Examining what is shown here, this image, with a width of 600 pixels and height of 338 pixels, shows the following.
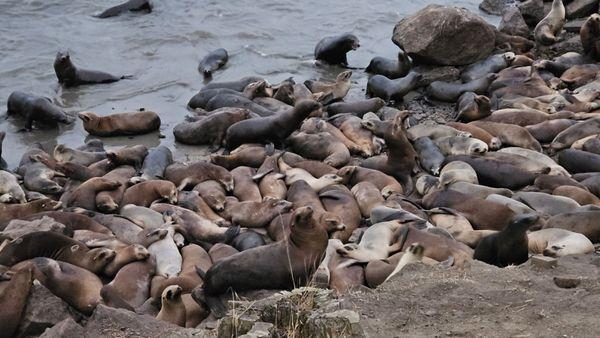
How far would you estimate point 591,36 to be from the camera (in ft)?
39.7

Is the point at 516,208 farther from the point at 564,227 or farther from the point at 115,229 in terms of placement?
the point at 115,229

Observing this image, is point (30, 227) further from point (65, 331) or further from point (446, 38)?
point (446, 38)

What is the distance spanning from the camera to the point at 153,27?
1487cm

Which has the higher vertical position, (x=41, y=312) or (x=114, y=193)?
(x=41, y=312)

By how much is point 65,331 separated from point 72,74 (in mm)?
7819

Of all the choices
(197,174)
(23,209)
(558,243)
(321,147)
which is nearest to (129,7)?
(321,147)

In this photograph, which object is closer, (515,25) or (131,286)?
(131,286)

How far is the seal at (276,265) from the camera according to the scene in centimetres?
573

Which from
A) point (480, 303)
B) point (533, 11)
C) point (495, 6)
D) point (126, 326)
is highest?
point (480, 303)

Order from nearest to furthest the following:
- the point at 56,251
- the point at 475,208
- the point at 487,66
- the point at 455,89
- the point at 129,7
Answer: the point at 56,251
the point at 475,208
the point at 455,89
the point at 487,66
the point at 129,7

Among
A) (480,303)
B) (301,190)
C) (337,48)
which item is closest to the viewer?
(480,303)

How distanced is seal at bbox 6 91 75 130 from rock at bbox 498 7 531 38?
25.4ft

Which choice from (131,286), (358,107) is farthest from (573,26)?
(131,286)

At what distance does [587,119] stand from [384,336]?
6.26 metres
